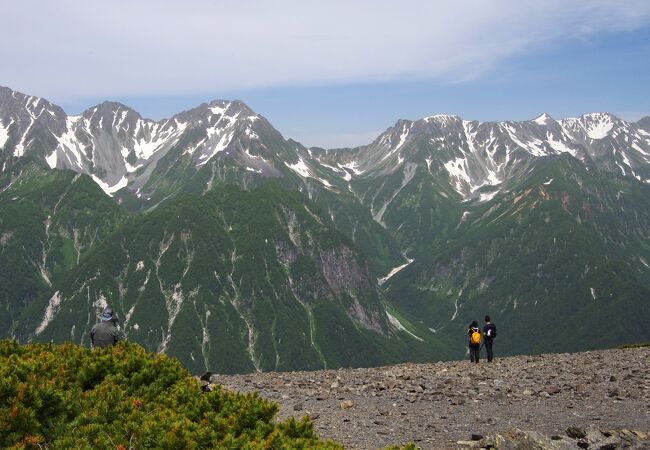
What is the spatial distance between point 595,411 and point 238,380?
24246 mm

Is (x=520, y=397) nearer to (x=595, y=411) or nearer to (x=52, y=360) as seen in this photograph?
(x=595, y=411)

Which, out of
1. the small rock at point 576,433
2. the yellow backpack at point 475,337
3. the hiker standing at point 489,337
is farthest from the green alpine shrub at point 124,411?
the hiker standing at point 489,337

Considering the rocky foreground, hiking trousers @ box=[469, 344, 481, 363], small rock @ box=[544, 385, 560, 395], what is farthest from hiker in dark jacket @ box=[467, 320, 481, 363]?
small rock @ box=[544, 385, 560, 395]

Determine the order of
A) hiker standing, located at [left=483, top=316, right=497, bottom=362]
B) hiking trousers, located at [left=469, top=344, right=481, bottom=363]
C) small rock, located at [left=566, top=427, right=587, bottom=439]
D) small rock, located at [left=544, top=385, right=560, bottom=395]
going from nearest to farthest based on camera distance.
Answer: small rock, located at [left=566, top=427, right=587, bottom=439] < small rock, located at [left=544, top=385, right=560, bottom=395] < hiking trousers, located at [left=469, top=344, right=481, bottom=363] < hiker standing, located at [left=483, top=316, right=497, bottom=362]

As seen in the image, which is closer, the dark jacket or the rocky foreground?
the rocky foreground

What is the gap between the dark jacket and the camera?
28203 millimetres

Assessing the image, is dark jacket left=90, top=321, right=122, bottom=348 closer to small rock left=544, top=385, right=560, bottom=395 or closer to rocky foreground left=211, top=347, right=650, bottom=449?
rocky foreground left=211, top=347, right=650, bottom=449

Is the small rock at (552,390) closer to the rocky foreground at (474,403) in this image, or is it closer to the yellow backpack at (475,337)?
the rocky foreground at (474,403)

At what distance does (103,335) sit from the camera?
2833 centimetres

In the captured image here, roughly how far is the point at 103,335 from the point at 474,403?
771 inches

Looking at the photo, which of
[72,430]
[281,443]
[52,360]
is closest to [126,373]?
[52,360]

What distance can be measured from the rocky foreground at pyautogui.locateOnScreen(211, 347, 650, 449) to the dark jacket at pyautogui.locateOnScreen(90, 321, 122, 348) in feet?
31.3

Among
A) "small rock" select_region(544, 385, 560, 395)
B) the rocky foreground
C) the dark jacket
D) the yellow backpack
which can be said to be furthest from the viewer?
the yellow backpack

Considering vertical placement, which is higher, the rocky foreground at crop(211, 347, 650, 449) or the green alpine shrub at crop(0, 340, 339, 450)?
the green alpine shrub at crop(0, 340, 339, 450)
